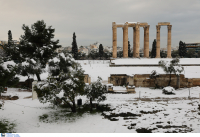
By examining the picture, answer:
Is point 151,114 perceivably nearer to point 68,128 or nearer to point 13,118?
point 68,128

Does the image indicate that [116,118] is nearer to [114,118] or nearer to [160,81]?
[114,118]

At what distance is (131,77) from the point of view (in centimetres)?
2089

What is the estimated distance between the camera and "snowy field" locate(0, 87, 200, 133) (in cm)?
1007

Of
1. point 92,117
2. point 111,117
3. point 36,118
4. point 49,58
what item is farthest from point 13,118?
point 49,58

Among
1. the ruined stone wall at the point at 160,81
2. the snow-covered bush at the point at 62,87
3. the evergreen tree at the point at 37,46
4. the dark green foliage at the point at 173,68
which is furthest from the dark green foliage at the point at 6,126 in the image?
the dark green foliage at the point at 173,68

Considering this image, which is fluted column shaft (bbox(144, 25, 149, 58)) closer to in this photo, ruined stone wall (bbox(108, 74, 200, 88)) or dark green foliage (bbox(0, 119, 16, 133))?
ruined stone wall (bbox(108, 74, 200, 88))

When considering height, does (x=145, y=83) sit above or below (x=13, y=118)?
above

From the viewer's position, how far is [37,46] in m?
22.8

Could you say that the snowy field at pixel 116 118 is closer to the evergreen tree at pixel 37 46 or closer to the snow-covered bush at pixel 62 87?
the snow-covered bush at pixel 62 87

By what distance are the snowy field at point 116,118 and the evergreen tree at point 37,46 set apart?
→ 7846 mm

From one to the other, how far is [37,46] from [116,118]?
1570 centimetres

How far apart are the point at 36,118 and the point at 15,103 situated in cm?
451

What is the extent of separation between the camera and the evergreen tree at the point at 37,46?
22.1 meters

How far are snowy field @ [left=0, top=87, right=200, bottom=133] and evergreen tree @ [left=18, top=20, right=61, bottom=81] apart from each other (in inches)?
309
